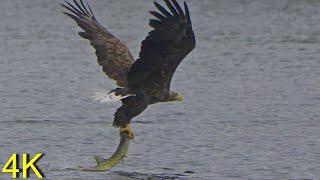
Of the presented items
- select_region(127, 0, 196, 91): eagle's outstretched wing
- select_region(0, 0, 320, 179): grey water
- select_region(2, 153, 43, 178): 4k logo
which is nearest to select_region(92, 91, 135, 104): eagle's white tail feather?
select_region(127, 0, 196, 91): eagle's outstretched wing

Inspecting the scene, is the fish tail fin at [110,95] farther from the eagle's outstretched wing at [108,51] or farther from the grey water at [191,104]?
the grey water at [191,104]

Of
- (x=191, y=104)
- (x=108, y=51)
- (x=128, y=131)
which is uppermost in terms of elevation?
(x=108, y=51)

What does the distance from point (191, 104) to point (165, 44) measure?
3.77m

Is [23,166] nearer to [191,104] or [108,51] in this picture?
[108,51]

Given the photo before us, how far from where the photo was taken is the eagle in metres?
9.57

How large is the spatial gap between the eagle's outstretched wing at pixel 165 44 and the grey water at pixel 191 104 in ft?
2.70

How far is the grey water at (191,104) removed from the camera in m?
10.5

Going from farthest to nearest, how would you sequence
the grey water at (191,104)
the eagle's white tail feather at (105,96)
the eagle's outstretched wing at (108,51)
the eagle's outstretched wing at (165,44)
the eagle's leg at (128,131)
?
the eagle's outstretched wing at (108,51)
the grey water at (191,104)
the eagle's leg at (128,131)
the eagle's white tail feather at (105,96)
the eagle's outstretched wing at (165,44)

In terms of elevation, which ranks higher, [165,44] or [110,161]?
[165,44]

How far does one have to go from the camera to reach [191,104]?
44.0 ft

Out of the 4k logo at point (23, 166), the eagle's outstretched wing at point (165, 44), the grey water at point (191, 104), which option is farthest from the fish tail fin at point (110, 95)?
the 4k logo at point (23, 166)

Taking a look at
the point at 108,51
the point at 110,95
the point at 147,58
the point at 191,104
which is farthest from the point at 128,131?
the point at 191,104

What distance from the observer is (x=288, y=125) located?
12.2m

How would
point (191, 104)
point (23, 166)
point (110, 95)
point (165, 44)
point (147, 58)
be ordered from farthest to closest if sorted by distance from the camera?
1. point (191, 104)
2. point (110, 95)
3. point (23, 166)
4. point (147, 58)
5. point (165, 44)
